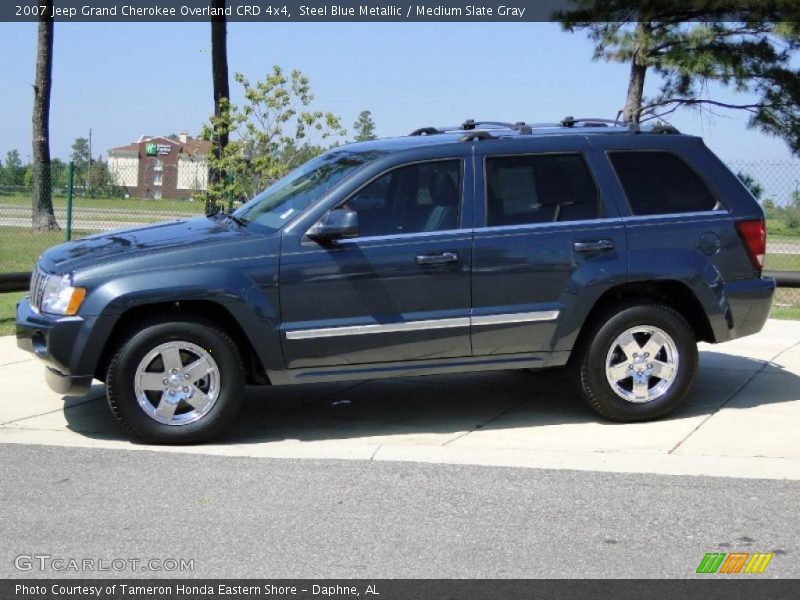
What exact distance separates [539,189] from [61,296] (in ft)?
10.1

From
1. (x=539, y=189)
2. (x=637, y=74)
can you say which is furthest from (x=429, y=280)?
(x=637, y=74)

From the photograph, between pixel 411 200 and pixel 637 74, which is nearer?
pixel 411 200

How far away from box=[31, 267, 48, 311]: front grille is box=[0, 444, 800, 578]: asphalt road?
3.10ft

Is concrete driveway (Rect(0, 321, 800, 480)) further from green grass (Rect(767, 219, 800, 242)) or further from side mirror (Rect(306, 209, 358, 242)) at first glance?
green grass (Rect(767, 219, 800, 242))

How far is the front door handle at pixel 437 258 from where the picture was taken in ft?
23.4

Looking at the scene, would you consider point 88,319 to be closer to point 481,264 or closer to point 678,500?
point 481,264

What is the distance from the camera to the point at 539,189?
7.51 m

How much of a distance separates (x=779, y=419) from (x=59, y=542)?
4.80 meters

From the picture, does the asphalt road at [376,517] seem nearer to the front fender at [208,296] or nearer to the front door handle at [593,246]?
the front fender at [208,296]

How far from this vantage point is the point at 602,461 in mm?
6652

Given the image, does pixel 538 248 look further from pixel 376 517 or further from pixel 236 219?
pixel 376 517

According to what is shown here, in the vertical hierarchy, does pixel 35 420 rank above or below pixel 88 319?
below

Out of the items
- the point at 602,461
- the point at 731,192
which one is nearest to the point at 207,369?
the point at 602,461

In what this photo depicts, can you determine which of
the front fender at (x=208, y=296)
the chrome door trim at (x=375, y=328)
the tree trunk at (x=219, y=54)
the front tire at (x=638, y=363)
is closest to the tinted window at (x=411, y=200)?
the chrome door trim at (x=375, y=328)
